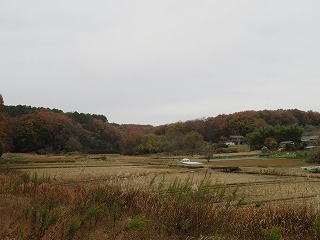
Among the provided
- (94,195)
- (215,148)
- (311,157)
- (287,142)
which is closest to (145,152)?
(215,148)

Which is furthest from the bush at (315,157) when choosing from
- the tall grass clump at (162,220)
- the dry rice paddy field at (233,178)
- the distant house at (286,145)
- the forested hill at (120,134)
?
the tall grass clump at (162,220)

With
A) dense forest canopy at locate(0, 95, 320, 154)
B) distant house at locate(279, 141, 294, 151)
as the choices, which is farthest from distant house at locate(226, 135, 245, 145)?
distant house at locate(279, 141, 294, 151)

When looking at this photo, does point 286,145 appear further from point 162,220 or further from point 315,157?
Answer: point 162,220

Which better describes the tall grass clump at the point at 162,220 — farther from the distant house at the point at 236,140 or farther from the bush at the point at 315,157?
the distant house at the point at 236,140

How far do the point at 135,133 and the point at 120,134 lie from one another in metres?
12.9

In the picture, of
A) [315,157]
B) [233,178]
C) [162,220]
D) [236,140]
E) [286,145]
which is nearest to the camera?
[162,220]

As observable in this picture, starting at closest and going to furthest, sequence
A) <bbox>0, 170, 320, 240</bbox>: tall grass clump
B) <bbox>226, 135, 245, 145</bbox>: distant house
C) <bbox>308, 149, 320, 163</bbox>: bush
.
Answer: <bbox>0, 170, 320, 240</bbox>: tall grass clump < <bbox>308, 149, 320, 163</bbox>: bush < <bbox>226, 135, 245, 145</bbox>: distant house

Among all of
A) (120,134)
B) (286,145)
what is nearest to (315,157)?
(286,145)

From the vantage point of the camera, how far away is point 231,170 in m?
33.3

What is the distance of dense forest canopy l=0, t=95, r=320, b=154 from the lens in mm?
70438

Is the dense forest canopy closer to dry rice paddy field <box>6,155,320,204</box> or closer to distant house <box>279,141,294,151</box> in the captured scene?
distant house <box>279,141,294,151</box>

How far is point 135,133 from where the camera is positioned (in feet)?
289

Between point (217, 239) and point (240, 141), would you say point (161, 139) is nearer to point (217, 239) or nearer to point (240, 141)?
point (240, 141)

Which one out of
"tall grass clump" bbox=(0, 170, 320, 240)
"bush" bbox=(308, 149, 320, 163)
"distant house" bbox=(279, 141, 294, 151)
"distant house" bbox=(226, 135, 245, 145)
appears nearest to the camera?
"tall grass clump" bbox=(0, 170, 320, 240)
